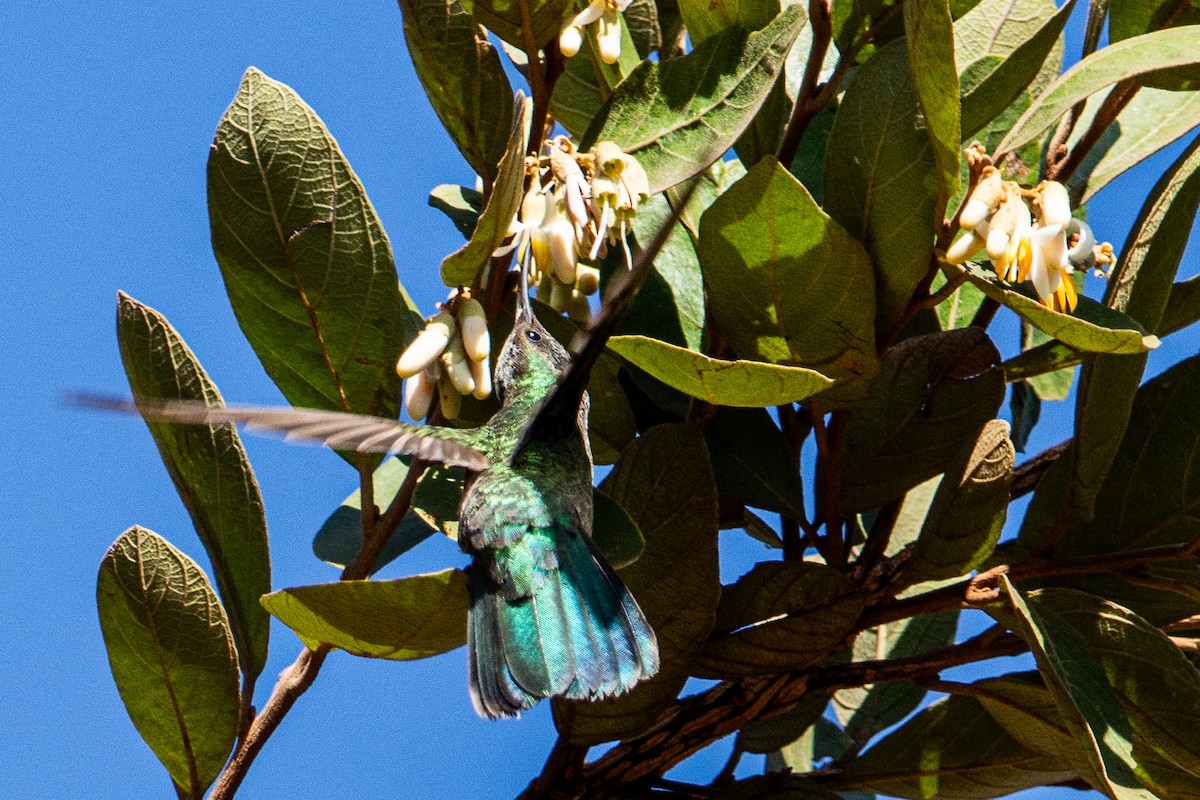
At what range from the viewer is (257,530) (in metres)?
1.57

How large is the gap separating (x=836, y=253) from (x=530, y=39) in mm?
383

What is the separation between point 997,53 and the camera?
1.66 metres

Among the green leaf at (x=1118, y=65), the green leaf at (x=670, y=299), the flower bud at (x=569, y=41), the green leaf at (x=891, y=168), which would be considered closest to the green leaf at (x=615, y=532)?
the green leaf at (x=670, y=299)

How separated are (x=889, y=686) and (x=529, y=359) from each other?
0.68 meters

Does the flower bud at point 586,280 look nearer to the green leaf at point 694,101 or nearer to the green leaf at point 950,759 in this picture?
the green leaf at point 694,101

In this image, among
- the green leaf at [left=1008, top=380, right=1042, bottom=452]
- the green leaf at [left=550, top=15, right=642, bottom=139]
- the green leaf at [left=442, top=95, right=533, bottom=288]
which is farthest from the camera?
the green leaf at [left=1008, top=380, right=1042, bottom=452]

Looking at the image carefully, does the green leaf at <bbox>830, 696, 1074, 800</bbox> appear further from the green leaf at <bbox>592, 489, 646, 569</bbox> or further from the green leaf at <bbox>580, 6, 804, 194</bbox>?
the green leaf at <bbox>580, 6, 804, 194</bbox>

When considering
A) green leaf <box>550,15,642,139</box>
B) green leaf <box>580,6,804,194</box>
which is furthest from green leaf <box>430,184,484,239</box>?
green leaf <box>580,6,804,194</box>

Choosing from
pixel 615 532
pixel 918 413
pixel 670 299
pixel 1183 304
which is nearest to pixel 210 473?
pixel 615 532

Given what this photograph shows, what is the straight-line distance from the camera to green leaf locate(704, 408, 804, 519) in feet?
5.36

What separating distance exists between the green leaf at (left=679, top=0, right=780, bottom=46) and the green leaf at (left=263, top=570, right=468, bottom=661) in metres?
0.64

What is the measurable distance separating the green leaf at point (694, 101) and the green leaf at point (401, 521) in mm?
406

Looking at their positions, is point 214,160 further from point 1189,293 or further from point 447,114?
point 1189,293

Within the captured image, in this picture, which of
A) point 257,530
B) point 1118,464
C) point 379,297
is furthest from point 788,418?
point 257,530
